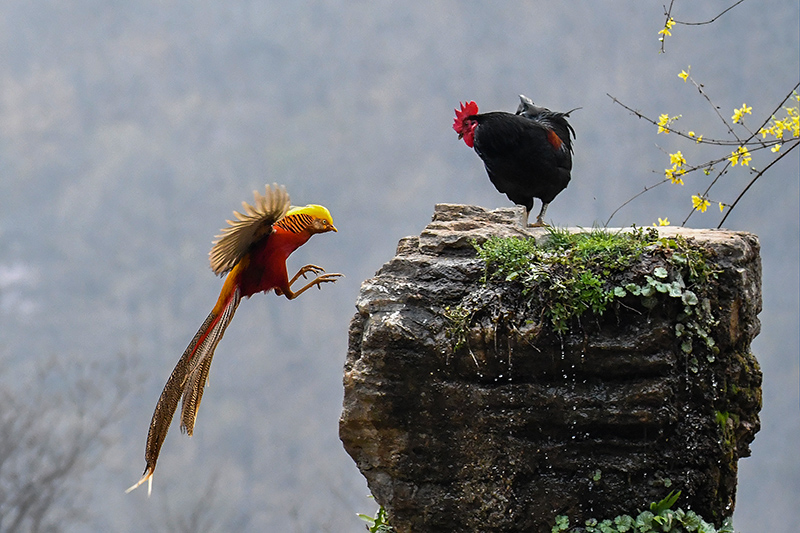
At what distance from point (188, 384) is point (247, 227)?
2.29ft

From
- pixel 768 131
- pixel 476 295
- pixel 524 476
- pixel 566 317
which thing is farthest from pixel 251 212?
pixel 768 131

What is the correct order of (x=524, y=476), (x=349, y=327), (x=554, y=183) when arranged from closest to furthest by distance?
(x=524, y=476)
(x=349, y=327)
(x=554, y=183)

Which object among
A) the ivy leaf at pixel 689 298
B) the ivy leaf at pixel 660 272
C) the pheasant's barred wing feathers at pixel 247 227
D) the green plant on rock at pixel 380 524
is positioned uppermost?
the ivy leaf at pixel 660 272

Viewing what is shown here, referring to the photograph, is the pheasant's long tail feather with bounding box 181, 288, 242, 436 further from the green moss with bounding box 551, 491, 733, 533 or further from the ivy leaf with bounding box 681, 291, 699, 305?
the ivy leaf with bounding box 681, 291, 699, 305

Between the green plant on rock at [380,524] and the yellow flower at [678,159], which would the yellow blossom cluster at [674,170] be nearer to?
the yellow flower at [678,159]

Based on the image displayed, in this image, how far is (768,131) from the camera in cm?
422

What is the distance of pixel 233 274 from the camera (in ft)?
10.3

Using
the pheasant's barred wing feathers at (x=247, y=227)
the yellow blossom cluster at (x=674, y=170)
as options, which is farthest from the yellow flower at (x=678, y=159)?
the pheasant's barred wing feathers at (x=247, y=227)

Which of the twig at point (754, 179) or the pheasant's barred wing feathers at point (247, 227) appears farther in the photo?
the twig at point (754, 179)

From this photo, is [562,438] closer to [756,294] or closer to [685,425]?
[685,425]

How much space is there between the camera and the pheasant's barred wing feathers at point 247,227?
292 cm

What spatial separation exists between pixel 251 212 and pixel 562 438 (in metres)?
1.60

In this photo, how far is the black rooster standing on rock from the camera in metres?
3.88

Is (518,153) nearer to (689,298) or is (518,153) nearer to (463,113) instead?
(463,113)
